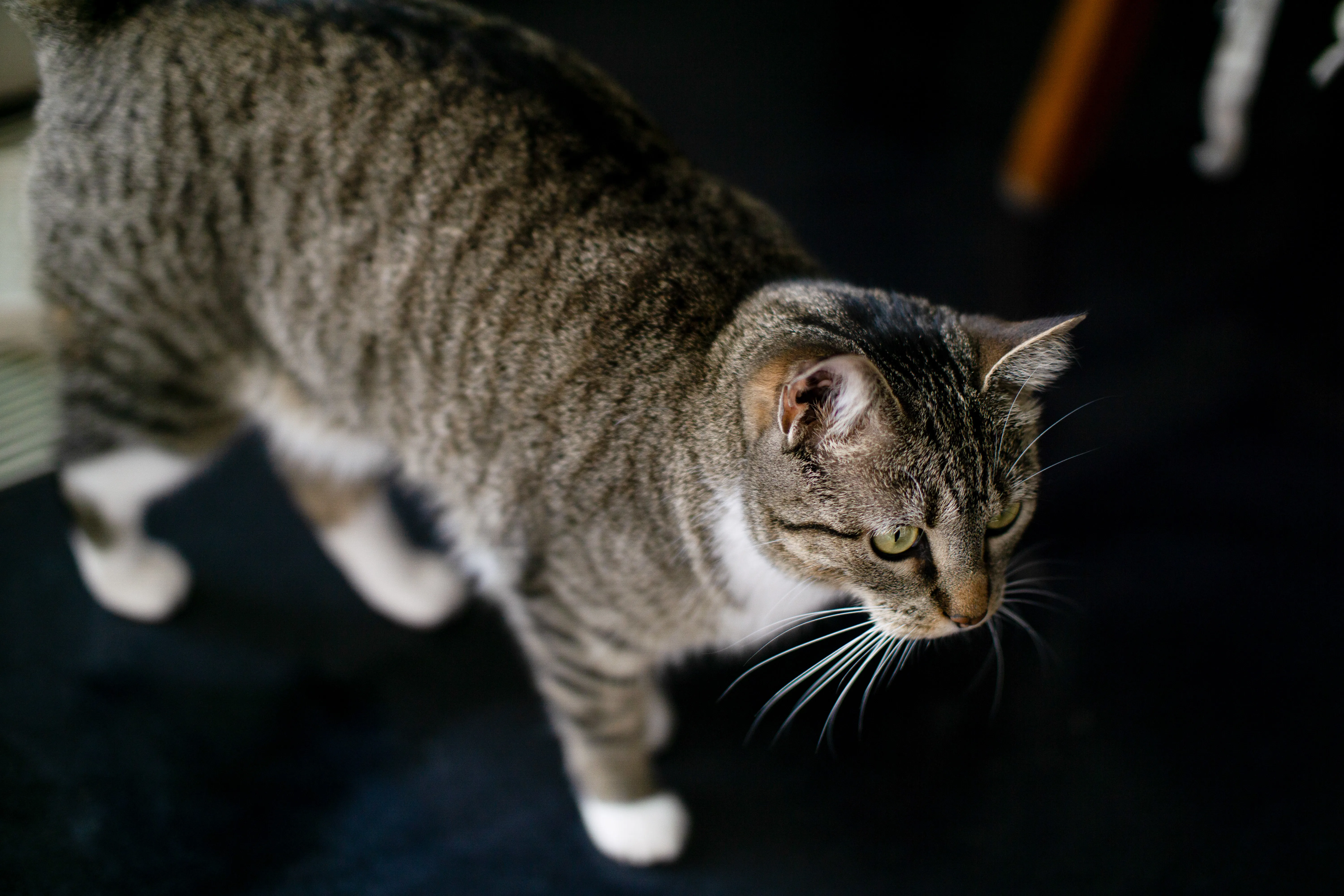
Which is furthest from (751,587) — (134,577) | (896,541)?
(134,577)

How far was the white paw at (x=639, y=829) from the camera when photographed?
1.25 m

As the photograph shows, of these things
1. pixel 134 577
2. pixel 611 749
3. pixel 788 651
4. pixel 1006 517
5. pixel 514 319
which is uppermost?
pixel 1006 517

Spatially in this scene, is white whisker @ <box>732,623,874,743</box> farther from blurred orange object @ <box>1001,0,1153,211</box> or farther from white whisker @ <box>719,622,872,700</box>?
blurred orange object @ <box>1001,0,1153,211</box>

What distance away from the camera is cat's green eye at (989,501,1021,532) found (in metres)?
0.94

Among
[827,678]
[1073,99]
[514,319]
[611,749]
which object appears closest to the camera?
[827,678]

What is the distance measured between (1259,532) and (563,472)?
4.01 ft

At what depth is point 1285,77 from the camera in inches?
88.1

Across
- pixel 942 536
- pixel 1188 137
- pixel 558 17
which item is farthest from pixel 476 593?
pixel 1188 137

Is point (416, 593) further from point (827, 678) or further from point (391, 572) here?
point (827, 678)

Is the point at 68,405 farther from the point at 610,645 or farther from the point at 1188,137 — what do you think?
the point at 1188,137

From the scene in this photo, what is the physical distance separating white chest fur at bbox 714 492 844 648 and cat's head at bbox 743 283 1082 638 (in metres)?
0.02

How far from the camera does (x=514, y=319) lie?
1.09m

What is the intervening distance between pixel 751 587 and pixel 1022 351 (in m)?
0.36

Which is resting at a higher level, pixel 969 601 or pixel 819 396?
pixel 819 396
